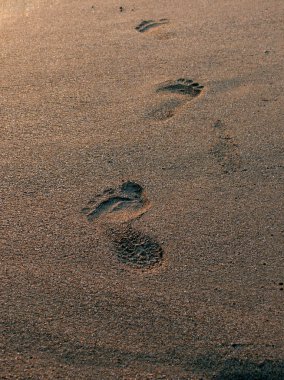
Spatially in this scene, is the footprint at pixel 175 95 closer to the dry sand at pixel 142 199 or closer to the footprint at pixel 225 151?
the dry sand at pixel 142 199

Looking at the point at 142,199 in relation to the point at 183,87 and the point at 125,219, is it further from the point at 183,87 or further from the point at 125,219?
the point at 183,87

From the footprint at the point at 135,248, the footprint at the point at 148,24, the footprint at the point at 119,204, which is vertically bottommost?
the footprint at the point at 135,248

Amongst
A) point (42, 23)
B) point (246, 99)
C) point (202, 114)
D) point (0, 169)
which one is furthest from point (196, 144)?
point (42, 23)

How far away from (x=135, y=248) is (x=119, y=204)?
216 mm

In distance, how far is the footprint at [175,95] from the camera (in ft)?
8.25

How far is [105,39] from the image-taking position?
10.2ft

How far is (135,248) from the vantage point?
6.11 ft

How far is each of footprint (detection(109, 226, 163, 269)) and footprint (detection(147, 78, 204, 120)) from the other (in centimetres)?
72

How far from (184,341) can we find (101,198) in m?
0.65

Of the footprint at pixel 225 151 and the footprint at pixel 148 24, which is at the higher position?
the footprint at pixel 148 24

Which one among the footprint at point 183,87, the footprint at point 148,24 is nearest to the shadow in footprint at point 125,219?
the footprint at point 183,87

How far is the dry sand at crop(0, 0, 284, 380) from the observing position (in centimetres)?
156

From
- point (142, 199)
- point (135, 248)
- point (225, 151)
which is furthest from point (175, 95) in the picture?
point (135, 248)

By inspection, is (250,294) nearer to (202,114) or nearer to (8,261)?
(8,261)
